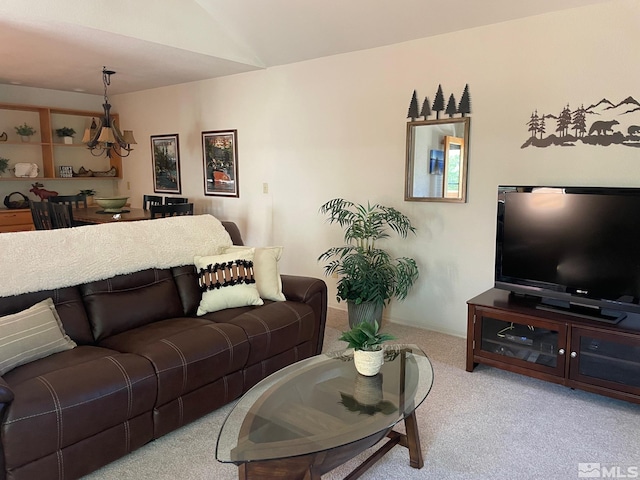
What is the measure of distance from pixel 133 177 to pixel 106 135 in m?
1.70

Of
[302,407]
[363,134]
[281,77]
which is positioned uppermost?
[281,77]

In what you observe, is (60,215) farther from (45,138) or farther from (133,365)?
(133,365)

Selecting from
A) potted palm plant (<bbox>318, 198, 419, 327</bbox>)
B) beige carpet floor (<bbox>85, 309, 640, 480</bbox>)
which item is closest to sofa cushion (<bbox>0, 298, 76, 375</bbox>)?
beige carpet floor (<bbox>85, 309, 640, 480</bbox>)

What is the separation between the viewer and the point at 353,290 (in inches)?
148

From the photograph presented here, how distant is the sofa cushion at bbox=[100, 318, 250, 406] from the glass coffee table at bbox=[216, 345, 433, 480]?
0.46 meters

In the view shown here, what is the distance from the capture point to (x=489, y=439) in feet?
7.88

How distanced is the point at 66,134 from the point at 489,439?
6.25 metres

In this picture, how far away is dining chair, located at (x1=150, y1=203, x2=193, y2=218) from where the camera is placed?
4422 millimetres

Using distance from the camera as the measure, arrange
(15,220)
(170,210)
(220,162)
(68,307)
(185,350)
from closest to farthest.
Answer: (185,350), (68,307), (170,210), (220,162), (15,220)

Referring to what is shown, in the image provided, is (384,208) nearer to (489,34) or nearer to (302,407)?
(489,34)

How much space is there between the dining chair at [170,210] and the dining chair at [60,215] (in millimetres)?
708

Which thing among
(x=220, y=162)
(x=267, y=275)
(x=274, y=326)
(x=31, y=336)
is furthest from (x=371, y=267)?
(x=220, y=162)

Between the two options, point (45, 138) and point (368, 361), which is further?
point (45, 138)

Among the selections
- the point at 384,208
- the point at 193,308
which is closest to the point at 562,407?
the point at 384,208
